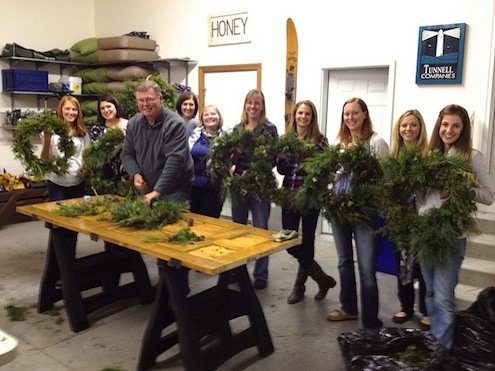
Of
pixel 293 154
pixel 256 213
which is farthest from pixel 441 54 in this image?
pixel 256 213

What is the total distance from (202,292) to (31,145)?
206cm

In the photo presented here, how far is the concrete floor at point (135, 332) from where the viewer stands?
284cm

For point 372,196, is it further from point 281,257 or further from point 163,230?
point 281,257

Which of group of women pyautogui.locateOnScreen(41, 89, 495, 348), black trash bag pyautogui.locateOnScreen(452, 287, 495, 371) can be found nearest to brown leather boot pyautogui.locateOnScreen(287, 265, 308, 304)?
group of women pyautogui.locateOnScreen(41, 89, 495, 348)

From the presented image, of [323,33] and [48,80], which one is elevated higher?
[323,33]

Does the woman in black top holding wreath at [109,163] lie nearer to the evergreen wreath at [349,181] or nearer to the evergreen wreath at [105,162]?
the evergreen wreath at [105,162]

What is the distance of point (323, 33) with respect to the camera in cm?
545

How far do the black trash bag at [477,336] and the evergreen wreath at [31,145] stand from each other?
123 inches

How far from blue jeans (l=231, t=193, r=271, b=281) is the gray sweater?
492 mm

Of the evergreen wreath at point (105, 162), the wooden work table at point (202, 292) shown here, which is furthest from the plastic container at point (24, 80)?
the wooden work table at point (202, 292)

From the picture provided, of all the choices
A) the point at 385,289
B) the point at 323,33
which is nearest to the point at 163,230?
the point at 385,289

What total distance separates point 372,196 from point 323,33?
3090mm

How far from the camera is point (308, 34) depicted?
5562 mm

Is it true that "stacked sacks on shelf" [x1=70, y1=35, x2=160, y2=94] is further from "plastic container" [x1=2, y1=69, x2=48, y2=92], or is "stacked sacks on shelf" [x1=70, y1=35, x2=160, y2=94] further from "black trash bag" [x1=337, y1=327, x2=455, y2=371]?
"black trash bag" [x1=337, y1=327, x2=455, y2=371]
